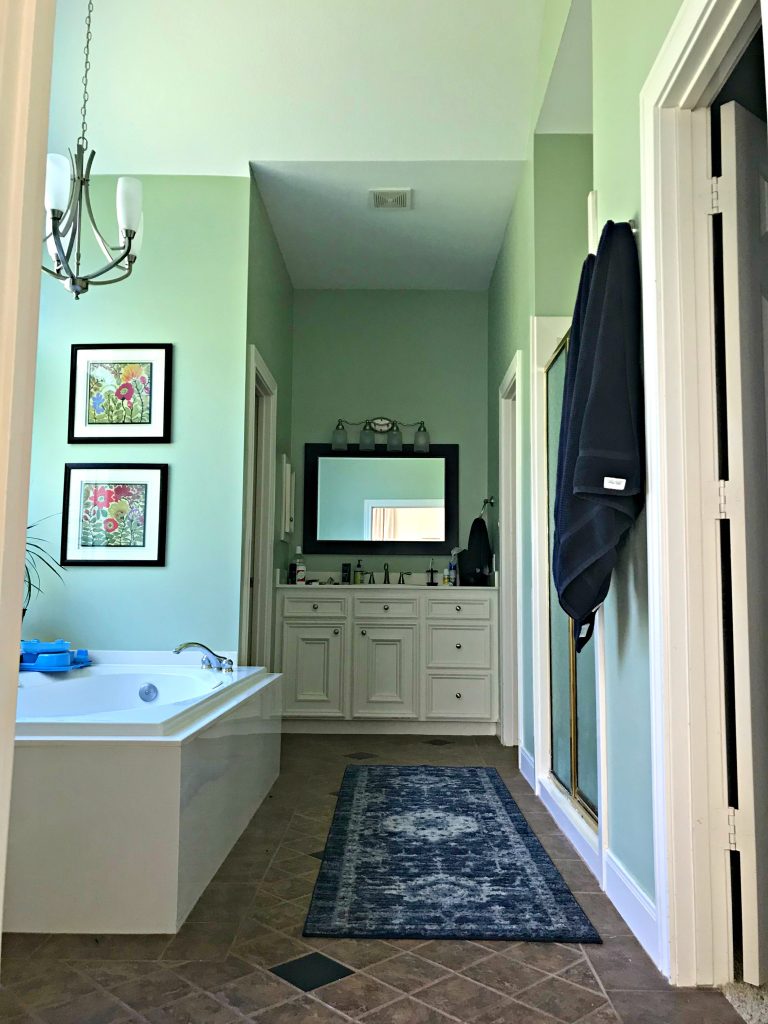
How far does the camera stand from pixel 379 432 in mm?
5906

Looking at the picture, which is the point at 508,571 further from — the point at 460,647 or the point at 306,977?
the point at 306,977

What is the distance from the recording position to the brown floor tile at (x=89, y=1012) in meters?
1.72

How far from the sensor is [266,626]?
492 cm

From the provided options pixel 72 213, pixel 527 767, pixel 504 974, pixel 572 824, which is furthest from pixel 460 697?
pixel 72 213

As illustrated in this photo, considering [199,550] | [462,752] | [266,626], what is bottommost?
[462,752]

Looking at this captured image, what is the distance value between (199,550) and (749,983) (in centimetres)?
295

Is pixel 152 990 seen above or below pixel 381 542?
below

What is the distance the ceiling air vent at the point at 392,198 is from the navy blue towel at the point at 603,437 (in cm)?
254

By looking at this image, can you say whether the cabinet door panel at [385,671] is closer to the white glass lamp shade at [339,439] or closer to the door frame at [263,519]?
the door frame at [263,519]

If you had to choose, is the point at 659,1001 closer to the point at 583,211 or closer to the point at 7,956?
the point at 7,956

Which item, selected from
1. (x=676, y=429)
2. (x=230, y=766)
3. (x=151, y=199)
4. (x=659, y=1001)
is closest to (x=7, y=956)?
(x=230, y=766)

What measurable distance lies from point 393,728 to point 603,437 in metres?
3.45

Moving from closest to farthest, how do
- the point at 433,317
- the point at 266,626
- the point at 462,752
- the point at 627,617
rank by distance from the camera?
1. the point at 627,617
2. the point at 462,752
3. the point at 266,626
4. the point at 433,317

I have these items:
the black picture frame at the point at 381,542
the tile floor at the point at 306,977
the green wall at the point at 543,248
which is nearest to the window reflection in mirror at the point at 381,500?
the black picture frame at the point at 381,542
